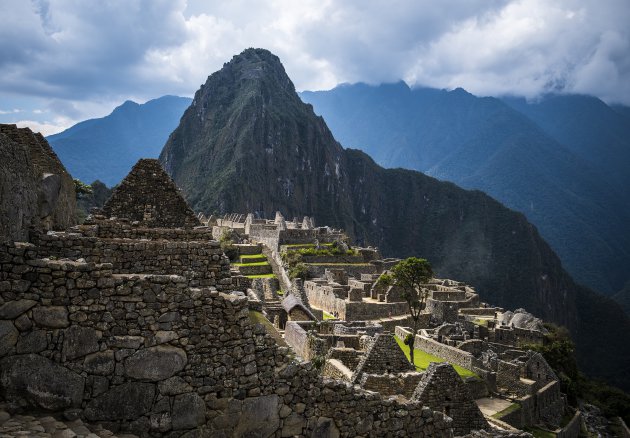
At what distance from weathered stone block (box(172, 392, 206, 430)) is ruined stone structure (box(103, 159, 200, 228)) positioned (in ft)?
12.9

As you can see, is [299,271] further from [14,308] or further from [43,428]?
[43,428]

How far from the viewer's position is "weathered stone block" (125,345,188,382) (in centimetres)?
481

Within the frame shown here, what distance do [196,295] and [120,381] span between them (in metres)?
1.06

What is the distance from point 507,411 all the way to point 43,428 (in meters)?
20.0

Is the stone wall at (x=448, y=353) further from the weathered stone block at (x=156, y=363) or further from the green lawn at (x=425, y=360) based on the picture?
the weathered stone block at (x=156, y=363)

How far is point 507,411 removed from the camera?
20.4m

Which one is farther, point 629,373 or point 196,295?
point 629,373

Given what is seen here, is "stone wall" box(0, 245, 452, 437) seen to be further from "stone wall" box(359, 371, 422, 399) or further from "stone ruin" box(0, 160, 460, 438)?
"stone wall" box(359, 371, 422, 399)

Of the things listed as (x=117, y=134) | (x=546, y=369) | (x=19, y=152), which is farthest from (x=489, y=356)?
(x=117, y=134)

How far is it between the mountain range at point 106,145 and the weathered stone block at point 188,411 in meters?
112

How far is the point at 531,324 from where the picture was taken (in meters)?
40.9

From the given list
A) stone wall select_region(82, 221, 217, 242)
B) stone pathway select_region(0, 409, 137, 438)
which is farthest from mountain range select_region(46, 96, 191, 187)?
stone pathway select_region(0, 409, 137, 438)

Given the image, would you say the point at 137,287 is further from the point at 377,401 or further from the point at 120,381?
the point at 377,401

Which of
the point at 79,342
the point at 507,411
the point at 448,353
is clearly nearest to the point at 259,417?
the point at 79,342
